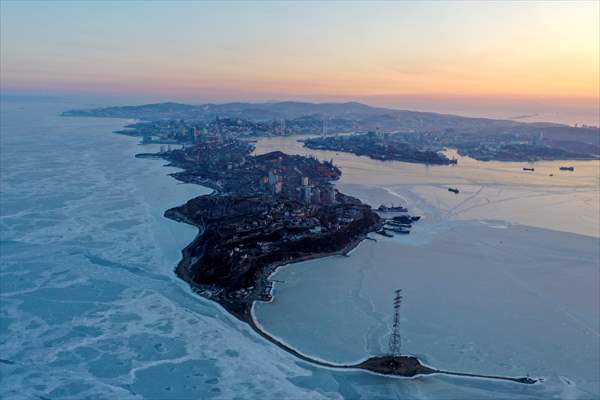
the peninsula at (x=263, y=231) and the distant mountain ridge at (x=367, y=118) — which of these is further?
the distant mountain ridge at (x=367, y=118)

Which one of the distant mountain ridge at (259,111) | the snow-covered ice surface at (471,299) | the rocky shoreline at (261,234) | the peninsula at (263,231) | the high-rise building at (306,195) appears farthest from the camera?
the distant mountain ridge at (259,111)

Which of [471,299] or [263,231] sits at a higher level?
[263,231]

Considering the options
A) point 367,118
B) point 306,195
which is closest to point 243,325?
point 306,195

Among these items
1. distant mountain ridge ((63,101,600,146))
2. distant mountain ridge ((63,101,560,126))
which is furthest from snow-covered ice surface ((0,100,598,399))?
distant mountain ridge ((63,101,560,126))

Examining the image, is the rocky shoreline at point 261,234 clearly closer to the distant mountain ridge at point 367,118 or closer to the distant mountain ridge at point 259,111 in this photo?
the distant mountain ridge at point 367,118

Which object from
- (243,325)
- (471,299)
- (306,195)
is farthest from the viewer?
(306,195)

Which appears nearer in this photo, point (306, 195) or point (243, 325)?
point (243, 325)

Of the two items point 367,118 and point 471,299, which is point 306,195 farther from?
point 367,118

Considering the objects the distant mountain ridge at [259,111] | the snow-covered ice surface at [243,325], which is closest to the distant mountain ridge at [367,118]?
the distant mountain ridge at [259,111]

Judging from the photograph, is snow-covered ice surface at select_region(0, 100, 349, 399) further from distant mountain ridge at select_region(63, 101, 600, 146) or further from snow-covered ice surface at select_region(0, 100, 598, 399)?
distant mountain ridge at select_region(63, 101, 600, 146)
